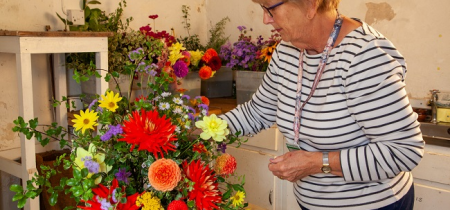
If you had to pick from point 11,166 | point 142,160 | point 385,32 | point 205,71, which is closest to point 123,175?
point 142,160

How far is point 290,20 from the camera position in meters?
1.15

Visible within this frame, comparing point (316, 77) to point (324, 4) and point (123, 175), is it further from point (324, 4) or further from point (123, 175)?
point (123, 175)

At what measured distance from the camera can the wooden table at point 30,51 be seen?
5.35 ft

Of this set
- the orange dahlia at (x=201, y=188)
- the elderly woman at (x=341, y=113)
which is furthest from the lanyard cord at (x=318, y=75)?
the orange dahlia at (x=201, y=188)

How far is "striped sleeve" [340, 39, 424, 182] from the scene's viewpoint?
1040 mm

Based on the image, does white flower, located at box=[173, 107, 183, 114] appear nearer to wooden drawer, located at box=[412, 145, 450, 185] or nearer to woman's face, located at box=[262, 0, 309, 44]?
woman's face, located at box=[262, 0, 309, 44]

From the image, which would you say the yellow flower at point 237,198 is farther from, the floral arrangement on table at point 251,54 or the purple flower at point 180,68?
the floral arrangement on table at point 251,54

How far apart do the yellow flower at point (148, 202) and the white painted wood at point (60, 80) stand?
1.47 m

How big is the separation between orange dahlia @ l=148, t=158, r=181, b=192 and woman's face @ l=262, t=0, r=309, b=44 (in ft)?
1.73

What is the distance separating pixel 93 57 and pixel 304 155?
1.24m

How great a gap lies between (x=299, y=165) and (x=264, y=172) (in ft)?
3.96

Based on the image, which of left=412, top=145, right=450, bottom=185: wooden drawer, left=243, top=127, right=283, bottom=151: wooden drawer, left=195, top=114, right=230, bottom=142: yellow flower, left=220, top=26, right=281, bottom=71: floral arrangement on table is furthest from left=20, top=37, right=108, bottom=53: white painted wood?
left=412, top=145, right=450, bottom=185: wooden drawer

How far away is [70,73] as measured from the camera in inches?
87.0

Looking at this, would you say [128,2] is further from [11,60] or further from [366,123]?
[366,123]
